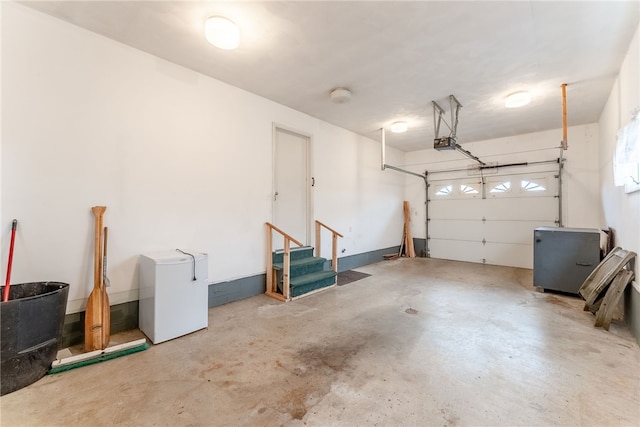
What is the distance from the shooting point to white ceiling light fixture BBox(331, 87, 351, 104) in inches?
151

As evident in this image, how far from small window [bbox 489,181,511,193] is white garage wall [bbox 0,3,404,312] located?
18.5 feet

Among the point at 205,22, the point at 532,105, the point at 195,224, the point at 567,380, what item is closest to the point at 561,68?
the point at 532,105

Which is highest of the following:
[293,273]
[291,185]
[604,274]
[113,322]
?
[291,185]

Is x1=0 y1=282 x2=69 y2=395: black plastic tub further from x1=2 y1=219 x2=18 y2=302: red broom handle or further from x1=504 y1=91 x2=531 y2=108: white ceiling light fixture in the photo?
x1=504 y1=91 x2=531 y2=108: white ceiling light fixture

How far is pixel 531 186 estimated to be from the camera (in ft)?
19.7

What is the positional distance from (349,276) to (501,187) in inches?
177

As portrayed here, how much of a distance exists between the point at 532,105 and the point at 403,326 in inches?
173

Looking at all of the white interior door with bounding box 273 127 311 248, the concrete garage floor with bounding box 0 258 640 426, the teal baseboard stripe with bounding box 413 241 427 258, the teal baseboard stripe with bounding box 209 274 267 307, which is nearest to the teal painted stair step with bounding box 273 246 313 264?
the white interior door with bounding box 273 127 311 248

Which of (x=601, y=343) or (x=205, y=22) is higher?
(x=205, y=22)

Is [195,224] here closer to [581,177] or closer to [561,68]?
[561,68]

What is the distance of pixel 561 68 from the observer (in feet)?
10.7

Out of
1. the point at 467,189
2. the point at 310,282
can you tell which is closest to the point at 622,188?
the point at 467,189

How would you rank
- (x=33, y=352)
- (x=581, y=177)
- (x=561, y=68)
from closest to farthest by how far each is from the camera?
Result: (x=33, y=352) < (x=561, y=68) < (x=581, y=177)

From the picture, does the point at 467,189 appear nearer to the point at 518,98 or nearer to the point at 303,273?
the point at 518,98
